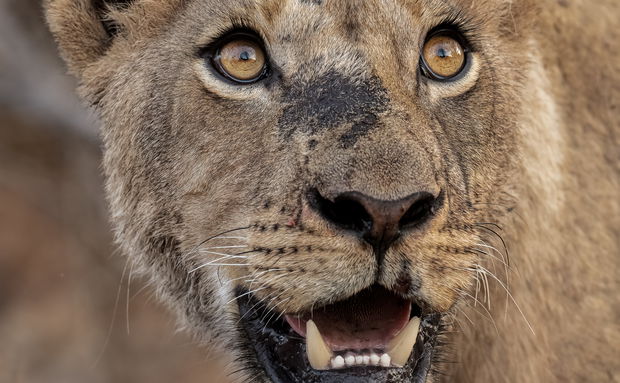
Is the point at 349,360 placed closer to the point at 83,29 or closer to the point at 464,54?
the point at 464,54

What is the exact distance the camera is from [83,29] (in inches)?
164

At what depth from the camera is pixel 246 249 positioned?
3.32m

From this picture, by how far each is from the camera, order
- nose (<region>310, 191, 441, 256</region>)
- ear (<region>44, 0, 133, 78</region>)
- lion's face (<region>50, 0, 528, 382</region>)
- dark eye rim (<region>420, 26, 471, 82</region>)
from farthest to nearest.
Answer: ear (<region>44, 0, 133, 78</region>), dark eye rim (<region>420, 26, 471, 82</region>), lion's face (<region>50, 0, 528, 382</region>), nose (<region>310, 191, 441, 256</region>)

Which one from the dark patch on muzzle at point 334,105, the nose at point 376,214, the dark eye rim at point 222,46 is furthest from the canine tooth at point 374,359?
the dark eye rim at point 222,46

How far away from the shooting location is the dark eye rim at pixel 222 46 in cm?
355

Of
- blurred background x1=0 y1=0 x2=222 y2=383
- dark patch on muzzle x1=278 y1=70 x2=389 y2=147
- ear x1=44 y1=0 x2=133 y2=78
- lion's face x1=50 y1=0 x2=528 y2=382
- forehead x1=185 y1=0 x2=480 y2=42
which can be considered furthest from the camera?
blurred background x1=0 y1=0 x2=222 y2=383

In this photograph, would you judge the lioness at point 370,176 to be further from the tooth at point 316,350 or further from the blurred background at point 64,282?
the blurred background at point 64,282

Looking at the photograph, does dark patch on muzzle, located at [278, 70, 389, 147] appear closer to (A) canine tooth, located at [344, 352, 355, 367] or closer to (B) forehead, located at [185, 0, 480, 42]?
(B) forehead, located at [185, 0, 480, 42]

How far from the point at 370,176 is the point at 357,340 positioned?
532 millimetres

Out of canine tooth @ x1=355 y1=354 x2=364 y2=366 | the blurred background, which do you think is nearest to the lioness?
canine tooth @ x1=355 y1=354 x2=364 y2=366

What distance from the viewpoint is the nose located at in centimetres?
285

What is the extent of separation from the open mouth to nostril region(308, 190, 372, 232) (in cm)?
25

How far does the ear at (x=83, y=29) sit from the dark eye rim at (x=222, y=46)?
2.08ft

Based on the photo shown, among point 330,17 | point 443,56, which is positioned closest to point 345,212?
point 330,17
